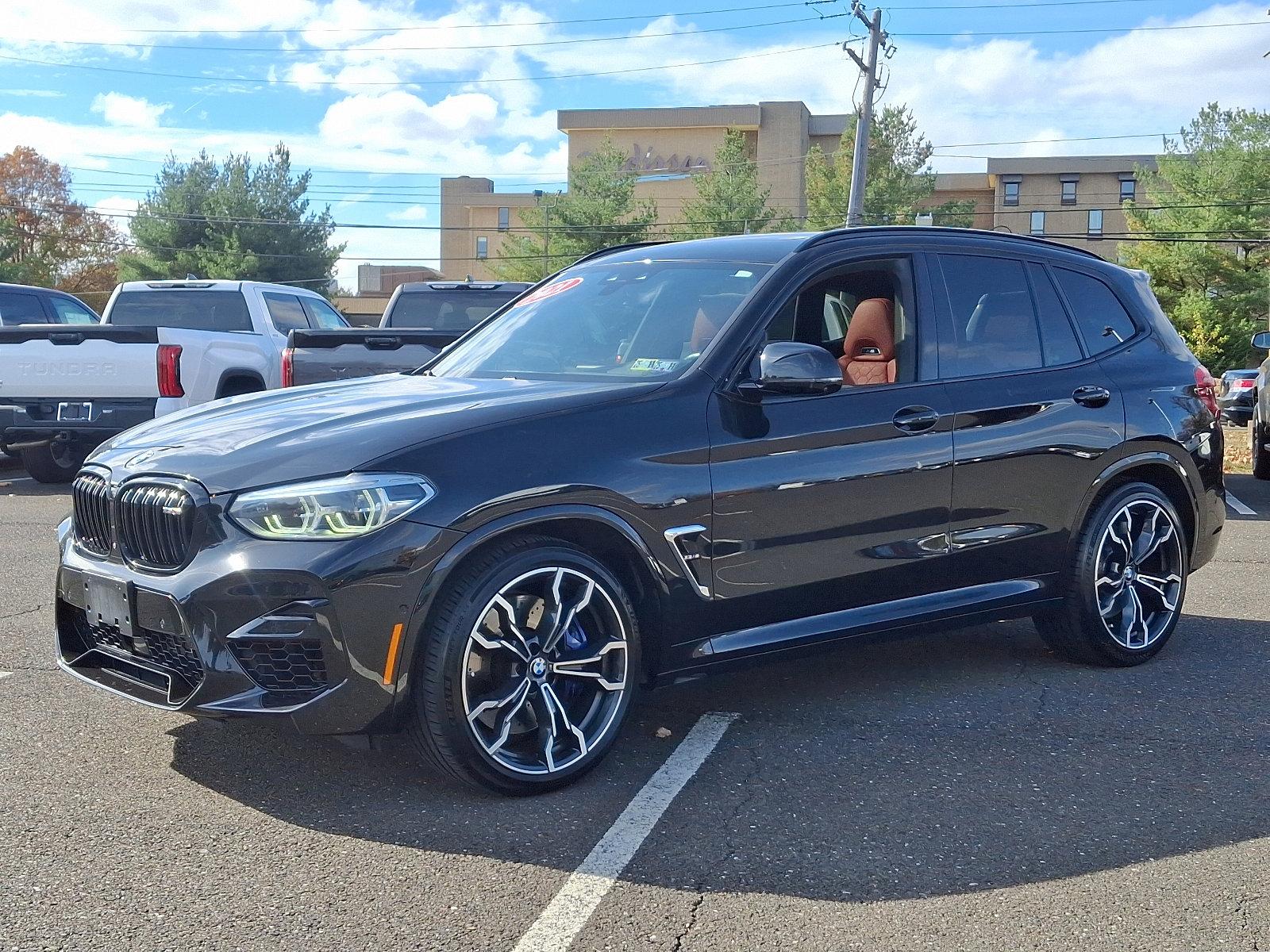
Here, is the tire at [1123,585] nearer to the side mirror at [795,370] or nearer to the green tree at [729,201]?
the side mirror at [795,370]

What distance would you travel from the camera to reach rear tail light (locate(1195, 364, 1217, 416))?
606 cm

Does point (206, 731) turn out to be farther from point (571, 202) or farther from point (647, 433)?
point (571, 202)

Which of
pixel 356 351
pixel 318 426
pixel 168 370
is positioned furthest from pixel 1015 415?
pixel 168 370

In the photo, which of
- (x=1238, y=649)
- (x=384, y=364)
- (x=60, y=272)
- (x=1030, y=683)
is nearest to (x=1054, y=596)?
(x=1030, y=683)

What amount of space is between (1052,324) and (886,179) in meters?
57.7

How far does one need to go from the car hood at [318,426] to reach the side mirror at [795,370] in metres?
0.40

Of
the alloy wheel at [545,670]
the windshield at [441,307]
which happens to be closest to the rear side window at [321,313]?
the windshield at [441,307]

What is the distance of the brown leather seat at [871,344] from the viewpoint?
5113mm

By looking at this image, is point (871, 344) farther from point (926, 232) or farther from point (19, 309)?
point (19, 309)

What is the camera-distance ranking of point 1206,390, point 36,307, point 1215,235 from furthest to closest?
point 1215,235 < point 36,307 < point 1206,390

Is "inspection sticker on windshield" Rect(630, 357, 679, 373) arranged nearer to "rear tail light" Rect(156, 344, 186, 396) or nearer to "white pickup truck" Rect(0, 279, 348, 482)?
"white pickup truck" Rect(0, 279, 348, 482)

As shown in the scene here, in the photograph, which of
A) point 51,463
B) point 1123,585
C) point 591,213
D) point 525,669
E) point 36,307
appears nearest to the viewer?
point 525,669

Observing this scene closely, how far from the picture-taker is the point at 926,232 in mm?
5406

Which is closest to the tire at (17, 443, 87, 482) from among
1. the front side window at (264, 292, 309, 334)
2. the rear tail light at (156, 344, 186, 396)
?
the rear tail light at (156, 344, 186, 396)
